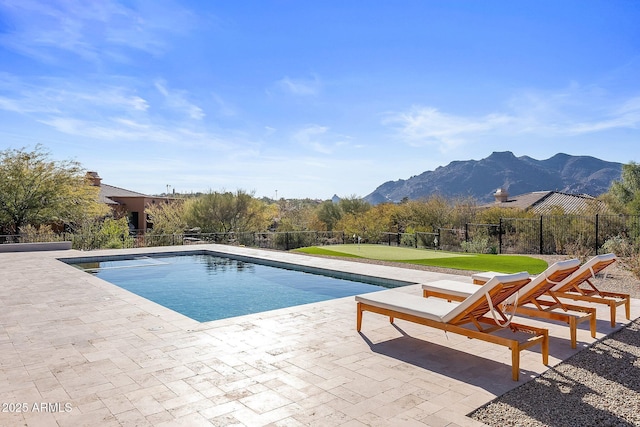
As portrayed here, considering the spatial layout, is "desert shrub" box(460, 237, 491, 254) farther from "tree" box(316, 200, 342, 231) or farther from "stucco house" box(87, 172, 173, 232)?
"stucco house" box(87, 172, 173, 232)

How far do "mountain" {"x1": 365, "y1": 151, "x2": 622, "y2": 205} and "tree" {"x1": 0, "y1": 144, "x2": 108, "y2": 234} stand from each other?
66.5m

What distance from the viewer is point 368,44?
1266 cm

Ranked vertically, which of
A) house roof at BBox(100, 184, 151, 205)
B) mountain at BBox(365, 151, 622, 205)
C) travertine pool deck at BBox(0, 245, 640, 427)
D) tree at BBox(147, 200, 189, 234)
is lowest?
travertine pool deck at BBox(0, 245, 640, 427)

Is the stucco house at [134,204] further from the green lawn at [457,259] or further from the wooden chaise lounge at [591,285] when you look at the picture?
the wooden chaise lounge at [591,285]

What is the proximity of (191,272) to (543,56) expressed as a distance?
12.0 meters

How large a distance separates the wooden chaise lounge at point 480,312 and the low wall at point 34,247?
14232mm

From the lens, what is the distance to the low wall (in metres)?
14.0

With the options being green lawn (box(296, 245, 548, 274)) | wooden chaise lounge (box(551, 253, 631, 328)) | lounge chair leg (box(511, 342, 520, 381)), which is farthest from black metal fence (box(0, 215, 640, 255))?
lounge chair leg (box(511, 342, 520, 381))

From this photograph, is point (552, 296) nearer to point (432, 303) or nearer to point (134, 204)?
point (432, 303)

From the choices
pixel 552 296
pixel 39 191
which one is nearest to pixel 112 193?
pixel 39 191

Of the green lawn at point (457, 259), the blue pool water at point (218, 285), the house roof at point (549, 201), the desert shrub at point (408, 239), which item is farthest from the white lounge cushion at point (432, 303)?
the house roof at point (549, 201)

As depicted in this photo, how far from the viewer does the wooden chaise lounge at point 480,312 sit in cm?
360

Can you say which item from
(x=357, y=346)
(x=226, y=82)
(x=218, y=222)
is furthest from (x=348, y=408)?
(x=218, y=222)

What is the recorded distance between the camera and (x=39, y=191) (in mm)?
18469
